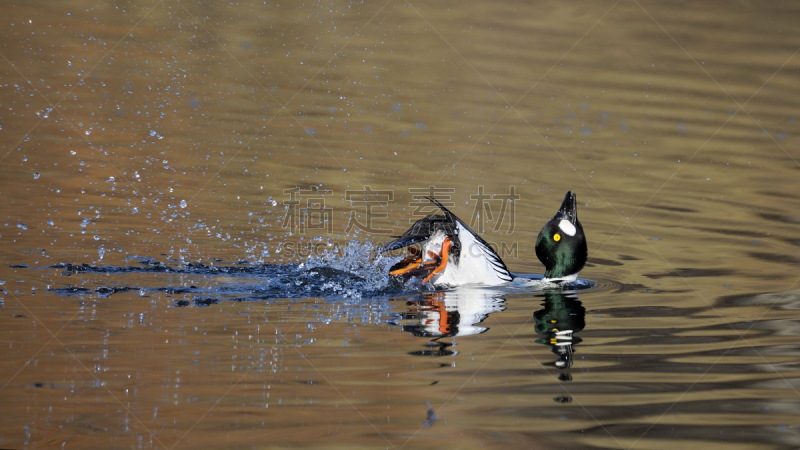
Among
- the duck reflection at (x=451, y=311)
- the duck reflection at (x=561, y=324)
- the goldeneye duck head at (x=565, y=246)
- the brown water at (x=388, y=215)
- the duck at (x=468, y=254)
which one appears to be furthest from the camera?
the goldeneye duck head at (x=565, y=246)

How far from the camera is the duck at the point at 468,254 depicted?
24.6ft

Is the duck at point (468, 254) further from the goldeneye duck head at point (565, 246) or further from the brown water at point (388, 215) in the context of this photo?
the brown water at point (388, 215)

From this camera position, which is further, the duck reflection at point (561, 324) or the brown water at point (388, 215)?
the duck reflection at point (561, 324)

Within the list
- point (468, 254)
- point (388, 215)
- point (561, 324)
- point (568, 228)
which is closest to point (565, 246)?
point (568, 228)

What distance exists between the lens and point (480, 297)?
7.29 metres

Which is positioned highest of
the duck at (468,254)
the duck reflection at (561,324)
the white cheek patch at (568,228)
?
the white cheek patch at (568,228)

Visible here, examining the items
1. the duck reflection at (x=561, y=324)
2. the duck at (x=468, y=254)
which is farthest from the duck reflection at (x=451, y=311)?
the duck reflection at (x=561, y=324)

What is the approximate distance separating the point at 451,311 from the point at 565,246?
4.86 feet

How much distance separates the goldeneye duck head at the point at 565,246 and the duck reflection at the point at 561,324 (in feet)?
0.96

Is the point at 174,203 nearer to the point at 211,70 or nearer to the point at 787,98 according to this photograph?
the point at 211,70

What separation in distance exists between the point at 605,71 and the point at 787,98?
3115mm

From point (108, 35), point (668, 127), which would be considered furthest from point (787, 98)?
point (108, 35)

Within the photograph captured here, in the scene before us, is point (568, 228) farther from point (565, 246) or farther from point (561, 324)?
point (561, 324)

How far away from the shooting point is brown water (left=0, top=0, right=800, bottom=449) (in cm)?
479
